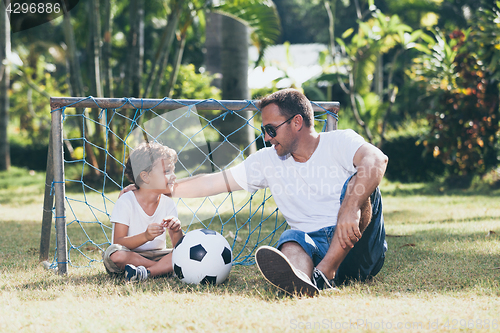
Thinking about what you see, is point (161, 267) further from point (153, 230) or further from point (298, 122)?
point (298, 122)

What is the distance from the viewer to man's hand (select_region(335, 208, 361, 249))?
2.37m

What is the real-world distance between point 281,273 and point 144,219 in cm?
117

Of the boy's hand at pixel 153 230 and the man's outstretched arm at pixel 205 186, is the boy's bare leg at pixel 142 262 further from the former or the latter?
the man's outstretched arm at pixel 205 186

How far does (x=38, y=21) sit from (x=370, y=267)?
1913 centimetres

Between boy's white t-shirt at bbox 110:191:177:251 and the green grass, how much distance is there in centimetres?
35

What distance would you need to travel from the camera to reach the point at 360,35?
9.11 m

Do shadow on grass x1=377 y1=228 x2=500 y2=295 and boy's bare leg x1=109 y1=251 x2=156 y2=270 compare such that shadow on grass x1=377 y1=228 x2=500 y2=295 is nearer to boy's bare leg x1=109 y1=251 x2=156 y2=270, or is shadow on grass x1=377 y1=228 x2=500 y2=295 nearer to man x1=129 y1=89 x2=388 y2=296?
man x1=129 y1=89 x2=388 y2=296

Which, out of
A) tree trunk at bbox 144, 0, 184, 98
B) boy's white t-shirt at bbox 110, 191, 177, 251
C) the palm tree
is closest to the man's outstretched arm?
boy's white t-shirt at bbox 110, 191, 177, 251

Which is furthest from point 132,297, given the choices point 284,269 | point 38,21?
point 38,21

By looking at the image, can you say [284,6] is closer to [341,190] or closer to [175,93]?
[175,93]

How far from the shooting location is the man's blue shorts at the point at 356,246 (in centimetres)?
258

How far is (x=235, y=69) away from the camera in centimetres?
825

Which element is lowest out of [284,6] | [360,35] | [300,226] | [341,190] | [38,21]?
[300,226]

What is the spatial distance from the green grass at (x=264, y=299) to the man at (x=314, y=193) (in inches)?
6.2
